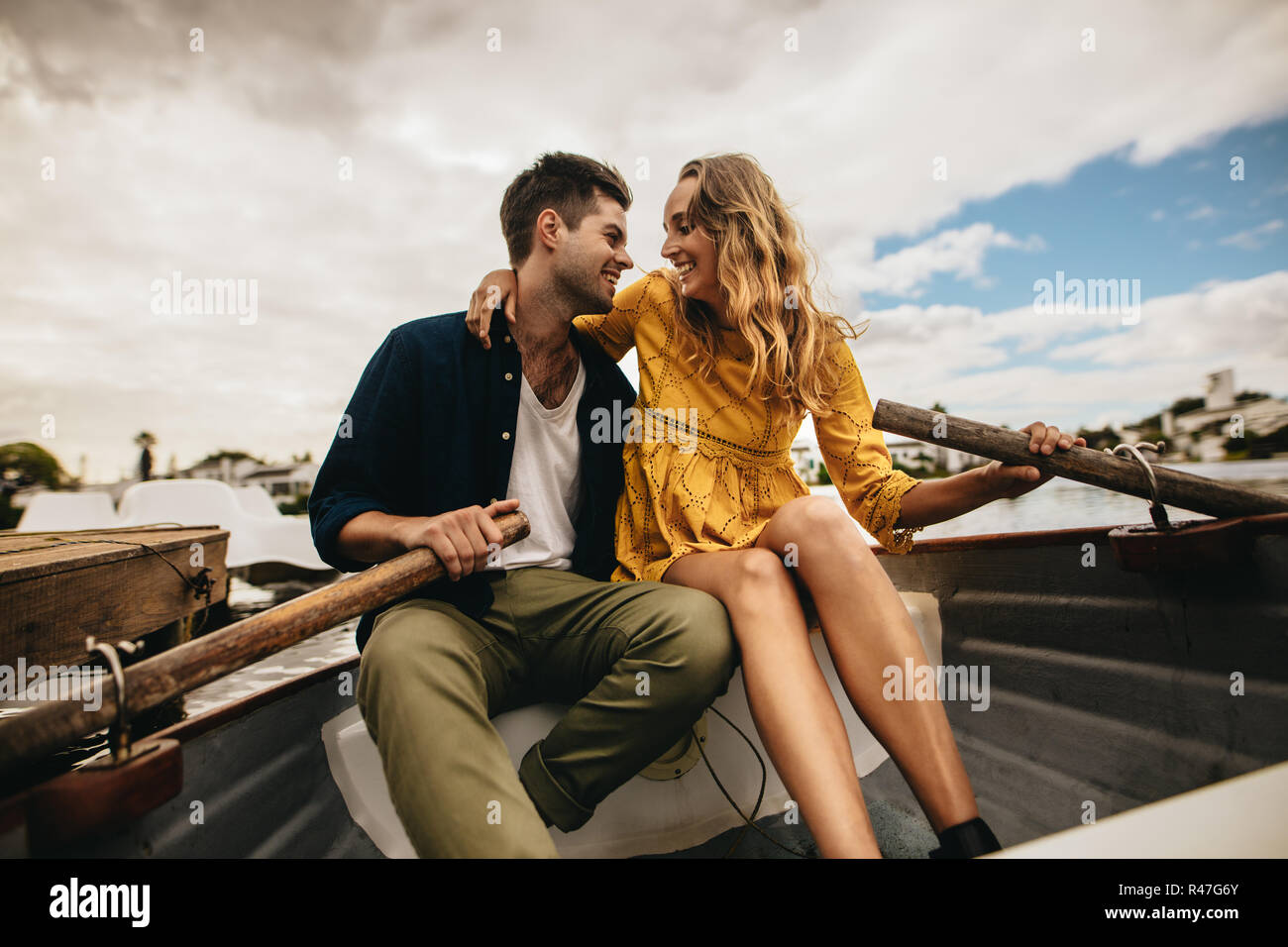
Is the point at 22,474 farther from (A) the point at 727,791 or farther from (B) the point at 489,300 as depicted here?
(A) the point at 727,791

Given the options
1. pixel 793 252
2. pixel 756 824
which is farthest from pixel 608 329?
pixel 756 824

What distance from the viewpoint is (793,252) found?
5.93 feet

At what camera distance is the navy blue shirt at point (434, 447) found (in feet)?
4.67

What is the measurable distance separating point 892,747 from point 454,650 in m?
0.77

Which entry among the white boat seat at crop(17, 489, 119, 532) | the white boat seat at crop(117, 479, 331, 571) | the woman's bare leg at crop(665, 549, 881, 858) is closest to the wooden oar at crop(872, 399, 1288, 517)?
the woman's bare leg at crop(665, 549, 881, 858)

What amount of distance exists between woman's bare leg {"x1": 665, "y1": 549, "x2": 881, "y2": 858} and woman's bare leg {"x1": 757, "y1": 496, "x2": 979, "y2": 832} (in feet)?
0.22

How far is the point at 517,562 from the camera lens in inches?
63.1

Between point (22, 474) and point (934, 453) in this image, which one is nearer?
point (934, 453)

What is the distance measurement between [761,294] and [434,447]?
2.96 feet

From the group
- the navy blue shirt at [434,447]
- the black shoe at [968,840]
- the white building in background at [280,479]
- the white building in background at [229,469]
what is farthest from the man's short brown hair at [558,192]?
the white building in background at [229,469]

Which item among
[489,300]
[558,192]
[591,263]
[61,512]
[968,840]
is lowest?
[968,840]

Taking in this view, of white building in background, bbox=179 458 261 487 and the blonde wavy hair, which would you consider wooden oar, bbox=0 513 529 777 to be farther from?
white building in background, bbox=179 458 261 487

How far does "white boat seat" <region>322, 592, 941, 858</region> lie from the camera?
1412 millimetres

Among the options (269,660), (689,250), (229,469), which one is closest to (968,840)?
(689,250)
